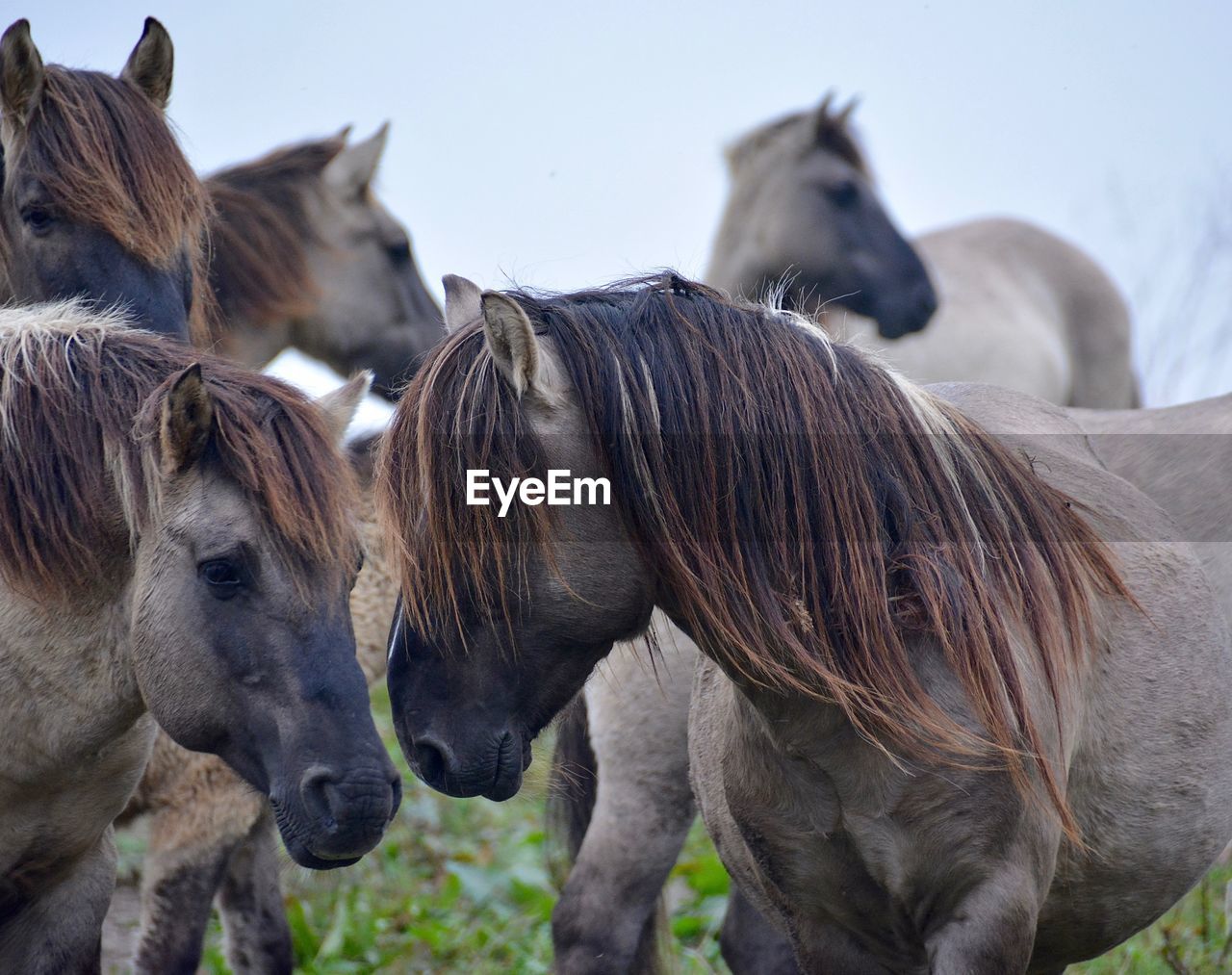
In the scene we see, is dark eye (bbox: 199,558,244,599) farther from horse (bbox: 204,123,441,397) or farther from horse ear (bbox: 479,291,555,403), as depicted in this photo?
horse (bbox: 204,123,441,397)

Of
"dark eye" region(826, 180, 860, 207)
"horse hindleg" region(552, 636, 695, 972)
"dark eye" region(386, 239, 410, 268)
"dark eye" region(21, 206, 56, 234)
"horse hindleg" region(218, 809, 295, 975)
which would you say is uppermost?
"dark eye" region(21, 206, 56, 234)

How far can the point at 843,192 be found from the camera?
7.88 m

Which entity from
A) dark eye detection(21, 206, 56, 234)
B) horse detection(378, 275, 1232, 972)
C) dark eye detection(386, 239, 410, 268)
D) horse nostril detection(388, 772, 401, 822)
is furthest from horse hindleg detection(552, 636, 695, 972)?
dark eye detection(386, 239, 410, 268)

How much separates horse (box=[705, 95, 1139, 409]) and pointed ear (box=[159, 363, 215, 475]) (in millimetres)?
4778

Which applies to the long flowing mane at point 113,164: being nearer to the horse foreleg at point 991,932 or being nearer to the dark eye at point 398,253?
the dark eye at point 398,253

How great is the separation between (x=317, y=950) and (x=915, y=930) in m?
2.93

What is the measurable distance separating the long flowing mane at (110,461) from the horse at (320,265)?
2.65 m

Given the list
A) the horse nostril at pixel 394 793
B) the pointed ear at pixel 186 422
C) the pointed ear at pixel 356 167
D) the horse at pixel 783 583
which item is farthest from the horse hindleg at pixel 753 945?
the pointed ear at pixel 356 167

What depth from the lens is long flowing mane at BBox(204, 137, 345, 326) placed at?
18.7 ft

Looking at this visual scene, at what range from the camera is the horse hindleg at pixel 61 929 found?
307 centimetres

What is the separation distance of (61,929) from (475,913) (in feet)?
8.34

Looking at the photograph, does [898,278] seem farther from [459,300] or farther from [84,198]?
[459,300]

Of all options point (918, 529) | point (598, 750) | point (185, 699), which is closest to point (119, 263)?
point (185, 699)

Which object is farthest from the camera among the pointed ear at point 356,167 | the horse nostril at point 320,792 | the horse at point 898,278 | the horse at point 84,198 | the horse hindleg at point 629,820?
the horse at point 898,278
